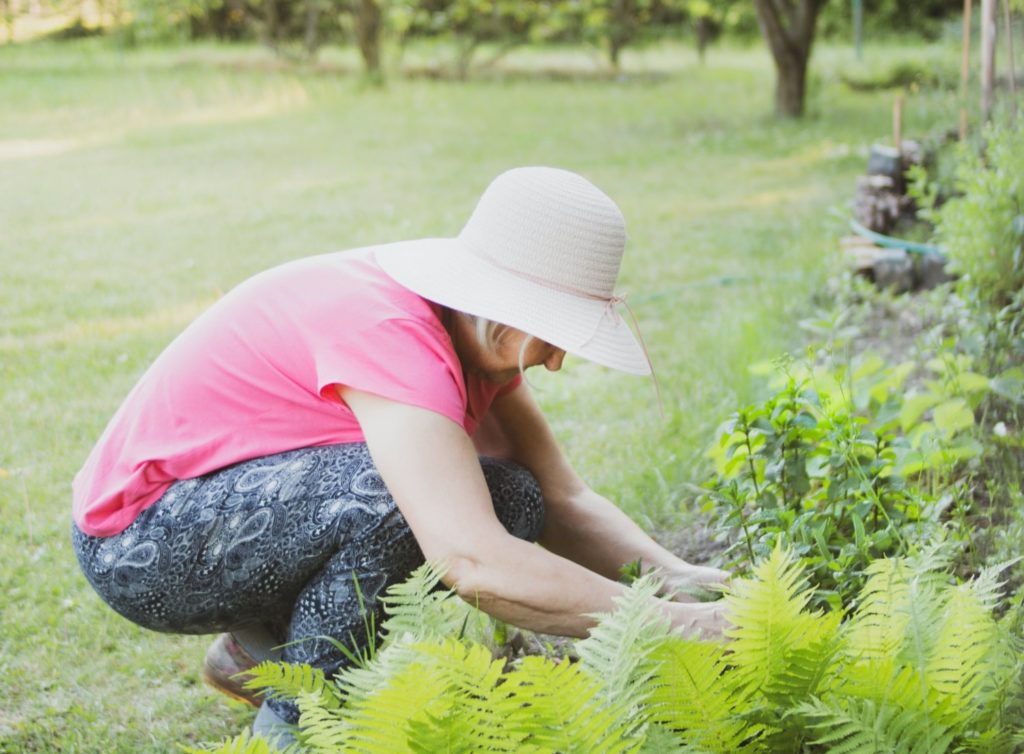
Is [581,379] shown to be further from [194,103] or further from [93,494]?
[194,103]

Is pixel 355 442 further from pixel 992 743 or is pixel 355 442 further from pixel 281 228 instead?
pixel 281 228

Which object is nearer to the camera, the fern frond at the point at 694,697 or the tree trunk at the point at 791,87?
the fern frond at the point at 694,697

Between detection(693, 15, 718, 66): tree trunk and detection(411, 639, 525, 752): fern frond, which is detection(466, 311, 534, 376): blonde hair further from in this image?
detection(693, 15, 718, 66): tree trunk

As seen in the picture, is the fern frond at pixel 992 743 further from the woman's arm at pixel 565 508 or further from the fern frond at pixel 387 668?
the woman's arm at pixel 565 508

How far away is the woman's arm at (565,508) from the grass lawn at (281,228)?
0.63 m

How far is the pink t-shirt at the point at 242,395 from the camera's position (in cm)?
215

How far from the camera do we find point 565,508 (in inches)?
100

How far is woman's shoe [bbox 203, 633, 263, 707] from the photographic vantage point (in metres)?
2.46

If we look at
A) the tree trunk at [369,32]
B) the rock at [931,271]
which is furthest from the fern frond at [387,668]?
the tree trunk at [369,32]

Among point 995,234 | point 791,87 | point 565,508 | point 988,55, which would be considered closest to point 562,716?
point 565,508

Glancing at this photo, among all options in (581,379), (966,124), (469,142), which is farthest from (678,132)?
(581,379)

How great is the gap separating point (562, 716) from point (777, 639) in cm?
36

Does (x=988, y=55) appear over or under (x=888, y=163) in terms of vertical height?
over

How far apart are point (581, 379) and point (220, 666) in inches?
90.3
